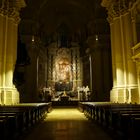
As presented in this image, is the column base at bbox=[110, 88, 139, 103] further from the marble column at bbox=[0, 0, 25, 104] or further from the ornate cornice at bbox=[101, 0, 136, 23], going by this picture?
the marble column at bbox=[0, 0, 25, 104]

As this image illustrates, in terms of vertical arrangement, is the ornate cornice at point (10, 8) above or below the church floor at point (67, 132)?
above

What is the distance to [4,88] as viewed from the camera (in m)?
12.5

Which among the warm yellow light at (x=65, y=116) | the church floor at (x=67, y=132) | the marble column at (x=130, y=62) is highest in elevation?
the marble column at (x=130, y=62)

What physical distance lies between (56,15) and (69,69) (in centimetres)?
710

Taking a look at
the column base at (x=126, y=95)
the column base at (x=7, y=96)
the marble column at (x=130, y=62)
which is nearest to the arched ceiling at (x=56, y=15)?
the marble column at (x=130, y=62)

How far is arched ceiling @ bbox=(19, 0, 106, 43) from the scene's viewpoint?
22938 millimetres

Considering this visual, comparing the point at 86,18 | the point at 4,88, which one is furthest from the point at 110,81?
the point at 4,88

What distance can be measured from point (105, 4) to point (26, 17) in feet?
33.0

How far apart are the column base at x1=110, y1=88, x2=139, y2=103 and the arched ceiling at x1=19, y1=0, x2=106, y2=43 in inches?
480

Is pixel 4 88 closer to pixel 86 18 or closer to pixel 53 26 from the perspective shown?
pixel 86 18

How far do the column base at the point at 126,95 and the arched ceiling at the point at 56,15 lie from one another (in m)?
12.2

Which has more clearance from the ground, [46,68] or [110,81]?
[46,68]

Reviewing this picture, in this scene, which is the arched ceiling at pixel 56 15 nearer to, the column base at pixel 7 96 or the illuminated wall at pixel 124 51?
the illuminated wall at pixel 124 51

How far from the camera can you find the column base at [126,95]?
40.2 ft
